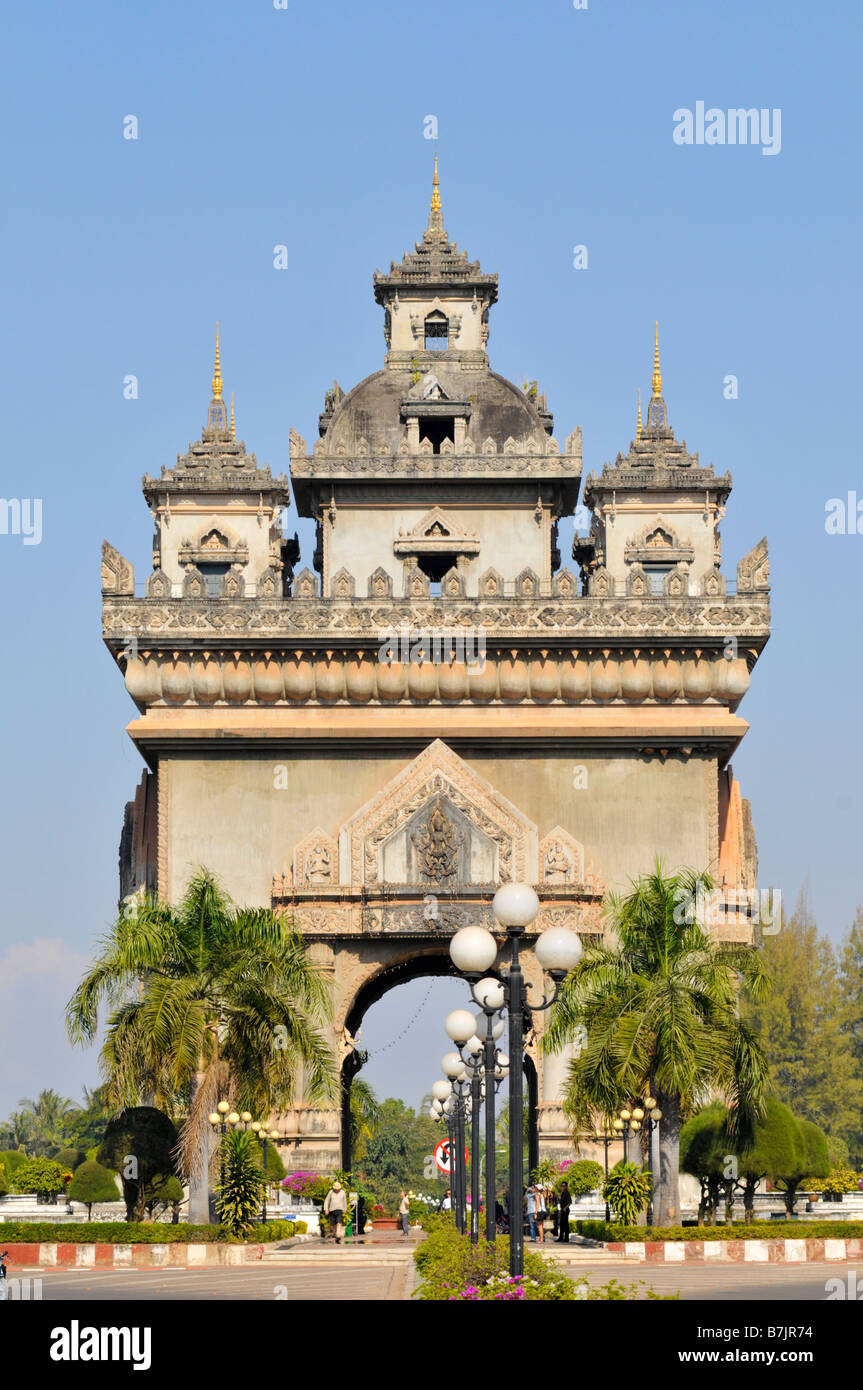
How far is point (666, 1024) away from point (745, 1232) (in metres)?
3.21

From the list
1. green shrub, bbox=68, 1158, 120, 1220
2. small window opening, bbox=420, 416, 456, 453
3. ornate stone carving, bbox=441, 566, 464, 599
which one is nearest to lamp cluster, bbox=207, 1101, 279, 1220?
green shrub, bbox=68, 1158, 120, 1220

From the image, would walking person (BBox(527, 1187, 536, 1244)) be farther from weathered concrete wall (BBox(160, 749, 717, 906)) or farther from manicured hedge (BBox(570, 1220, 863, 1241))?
weathered concrete wall (BBox(160, 749, 717, 906))

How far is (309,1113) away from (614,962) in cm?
885

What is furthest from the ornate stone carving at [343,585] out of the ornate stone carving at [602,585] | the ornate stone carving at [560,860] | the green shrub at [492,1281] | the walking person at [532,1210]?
the green shrub at [492,1281]

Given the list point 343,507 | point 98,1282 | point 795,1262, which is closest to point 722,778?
point 343,507

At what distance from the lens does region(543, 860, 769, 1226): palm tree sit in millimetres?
33188

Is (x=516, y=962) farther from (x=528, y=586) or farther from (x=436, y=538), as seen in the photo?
(x=436, y=538)

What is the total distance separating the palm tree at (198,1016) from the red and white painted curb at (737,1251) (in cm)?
617

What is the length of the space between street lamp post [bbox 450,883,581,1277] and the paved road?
4382 millimetres

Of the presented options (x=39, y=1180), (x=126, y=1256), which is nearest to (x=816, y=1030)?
(x=39, y=1180)

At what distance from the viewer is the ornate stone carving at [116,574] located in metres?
44.5

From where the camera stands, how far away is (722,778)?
150 ft

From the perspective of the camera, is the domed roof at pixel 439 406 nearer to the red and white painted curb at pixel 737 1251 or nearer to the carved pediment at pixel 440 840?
the carved pediment at pixel 440 840
